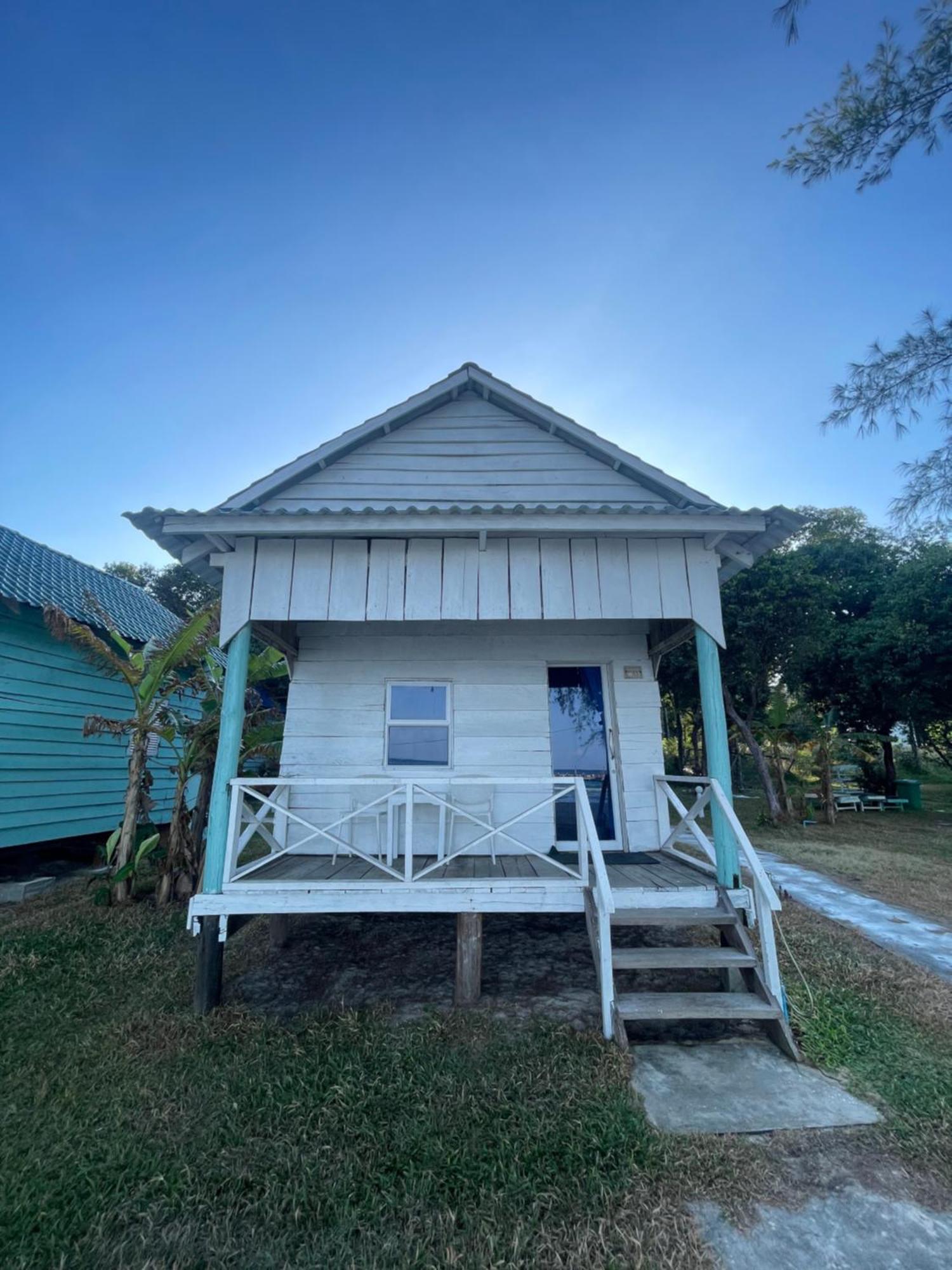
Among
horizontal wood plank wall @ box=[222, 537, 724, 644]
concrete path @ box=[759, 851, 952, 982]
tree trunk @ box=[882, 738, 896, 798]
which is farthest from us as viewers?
tree trunk @ box=[882, 738, 896, 798]

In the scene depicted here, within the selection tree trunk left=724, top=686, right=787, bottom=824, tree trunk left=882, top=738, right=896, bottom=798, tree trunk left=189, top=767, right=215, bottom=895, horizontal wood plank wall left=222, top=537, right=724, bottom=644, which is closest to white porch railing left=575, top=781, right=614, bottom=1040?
horizontal wood plank wall left=222, top=537, right=724, bottom=644

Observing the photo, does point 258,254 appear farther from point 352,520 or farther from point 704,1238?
point 704,1238

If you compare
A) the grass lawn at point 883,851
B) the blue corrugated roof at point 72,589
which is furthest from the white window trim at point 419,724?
the grass lawn at point 883,851

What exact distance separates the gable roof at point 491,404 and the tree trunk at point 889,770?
18.9m

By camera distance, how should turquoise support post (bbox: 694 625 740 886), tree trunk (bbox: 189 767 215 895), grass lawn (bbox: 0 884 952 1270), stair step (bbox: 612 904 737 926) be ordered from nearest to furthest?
grass lawn (bbox: 0 884 952 1270), stair step (bbox: 612 904 737 926), turquoise support post (bbox: 694 625 740 886), tree trunk (bbox: 189 767 215 895)

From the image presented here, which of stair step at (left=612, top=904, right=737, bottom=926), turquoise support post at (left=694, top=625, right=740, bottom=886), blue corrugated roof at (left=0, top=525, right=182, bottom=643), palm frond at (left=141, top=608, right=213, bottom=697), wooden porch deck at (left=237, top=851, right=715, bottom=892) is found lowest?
Result: stair step at (left=612, top=904, right=737, bottom=926)

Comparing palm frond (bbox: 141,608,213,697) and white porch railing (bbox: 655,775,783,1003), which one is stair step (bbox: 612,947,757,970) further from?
palm frond (bbox: 141,608,213,697)

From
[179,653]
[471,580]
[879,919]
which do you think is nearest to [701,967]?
[471,580]

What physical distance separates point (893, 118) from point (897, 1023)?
403 inches

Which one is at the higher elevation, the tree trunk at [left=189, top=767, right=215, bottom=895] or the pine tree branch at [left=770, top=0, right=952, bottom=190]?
the pine tree branch at [left=770, top=0, right=952, bottom=190]

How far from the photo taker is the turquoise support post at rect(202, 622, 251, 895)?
501 centimetres

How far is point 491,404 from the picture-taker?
25.7ft

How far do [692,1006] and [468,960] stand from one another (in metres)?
1.88

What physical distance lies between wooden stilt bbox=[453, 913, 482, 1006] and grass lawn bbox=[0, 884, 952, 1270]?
11.1 inches
